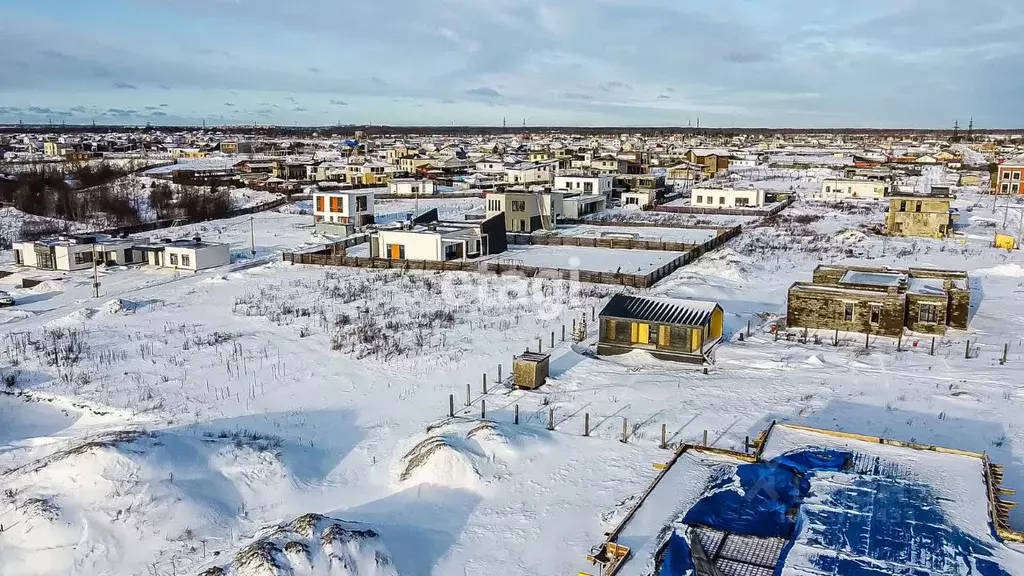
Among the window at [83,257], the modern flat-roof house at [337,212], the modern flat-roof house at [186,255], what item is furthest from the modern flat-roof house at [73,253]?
the modern flat-roof house at [337,212]

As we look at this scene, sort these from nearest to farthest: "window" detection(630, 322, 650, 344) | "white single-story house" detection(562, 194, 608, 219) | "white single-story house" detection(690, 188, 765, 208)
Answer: "window" detection(630, 322, 650, 344), "white single-story house" detection(562, 194, 608, 219), "white single-story house" detection(690, 188, 765, 208)

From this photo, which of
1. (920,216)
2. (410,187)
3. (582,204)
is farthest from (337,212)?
(920,216)

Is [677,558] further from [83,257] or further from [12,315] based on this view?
[83,257]

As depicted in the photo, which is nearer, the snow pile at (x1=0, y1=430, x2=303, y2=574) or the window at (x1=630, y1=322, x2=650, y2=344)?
the snow pile at (x1=0, y1=430, x2=303, y2=574)

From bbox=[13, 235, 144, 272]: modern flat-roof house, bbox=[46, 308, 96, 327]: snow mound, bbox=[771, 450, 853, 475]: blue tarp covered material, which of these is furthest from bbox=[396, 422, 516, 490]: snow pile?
bbox=[13, 235, 144, 272]: modern flat-roof house

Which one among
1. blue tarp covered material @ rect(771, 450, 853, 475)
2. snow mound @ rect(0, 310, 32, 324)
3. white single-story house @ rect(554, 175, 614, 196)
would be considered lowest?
snow mound @ rect(0, 310, 32, 324)

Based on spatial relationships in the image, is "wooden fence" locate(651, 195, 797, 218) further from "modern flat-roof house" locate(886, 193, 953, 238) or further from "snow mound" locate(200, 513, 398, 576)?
"snow mound" locate(200, 513, 398, 576)

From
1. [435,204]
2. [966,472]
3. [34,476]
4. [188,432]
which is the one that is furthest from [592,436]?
[435,204]
